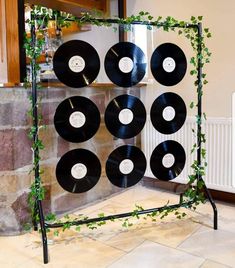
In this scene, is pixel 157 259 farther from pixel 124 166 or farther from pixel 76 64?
pixel 76 64

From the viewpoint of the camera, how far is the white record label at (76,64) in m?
2.05

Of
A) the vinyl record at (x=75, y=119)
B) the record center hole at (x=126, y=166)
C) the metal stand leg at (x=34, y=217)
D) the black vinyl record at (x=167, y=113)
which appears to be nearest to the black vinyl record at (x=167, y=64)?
the black vinyl record at (x=167, y=113)

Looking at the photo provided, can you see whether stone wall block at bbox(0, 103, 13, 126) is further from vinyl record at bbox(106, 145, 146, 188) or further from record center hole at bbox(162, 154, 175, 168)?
record center hole at bbox(162, 154, 175, 168)

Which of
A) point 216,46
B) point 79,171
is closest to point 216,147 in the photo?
point 216,46

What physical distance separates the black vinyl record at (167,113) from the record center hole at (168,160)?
196 millimetres

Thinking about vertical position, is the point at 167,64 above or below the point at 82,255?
above

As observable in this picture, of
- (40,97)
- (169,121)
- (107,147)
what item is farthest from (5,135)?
(169,121)

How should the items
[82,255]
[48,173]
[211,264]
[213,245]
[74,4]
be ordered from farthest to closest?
1. [74,4]
2. [48,173]
3. [213,245]
4. [82,255]
5. [211,264]

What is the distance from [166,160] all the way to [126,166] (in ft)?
1.10

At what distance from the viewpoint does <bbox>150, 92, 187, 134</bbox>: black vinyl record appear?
2379 millimetres

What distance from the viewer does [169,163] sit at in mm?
2467

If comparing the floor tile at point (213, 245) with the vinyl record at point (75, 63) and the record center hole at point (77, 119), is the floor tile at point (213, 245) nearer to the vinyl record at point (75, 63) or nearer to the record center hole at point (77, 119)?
the record center hole at point (77, 119)

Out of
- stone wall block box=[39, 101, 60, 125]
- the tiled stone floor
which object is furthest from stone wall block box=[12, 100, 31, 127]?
the tiled stone floor

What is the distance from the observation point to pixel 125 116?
2.30m
